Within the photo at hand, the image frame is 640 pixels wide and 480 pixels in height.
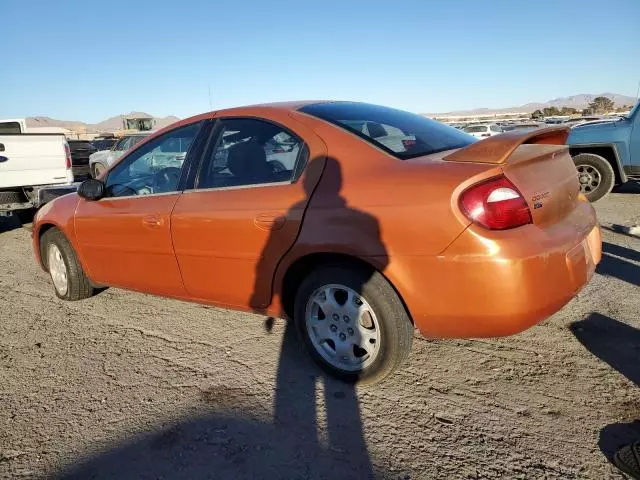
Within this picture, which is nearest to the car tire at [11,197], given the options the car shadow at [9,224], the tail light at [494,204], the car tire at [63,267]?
the car shadow at [9,224]

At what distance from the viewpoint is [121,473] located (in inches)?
82.2

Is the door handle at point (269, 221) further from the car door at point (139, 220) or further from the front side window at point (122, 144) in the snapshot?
the front side window at point (122, 144)

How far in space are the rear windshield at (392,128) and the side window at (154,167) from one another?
1.02m

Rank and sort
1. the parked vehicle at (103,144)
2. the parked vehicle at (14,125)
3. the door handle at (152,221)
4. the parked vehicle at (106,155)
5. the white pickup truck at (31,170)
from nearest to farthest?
the door handle at (152,221), the white pickup truck at (31,170), the parked vehicle at (14,125), the parked vehicle at (106,155), the parked vehicle at (103,144)

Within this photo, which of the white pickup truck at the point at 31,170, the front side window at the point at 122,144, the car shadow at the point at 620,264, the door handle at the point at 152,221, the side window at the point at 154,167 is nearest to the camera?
the door handle at the point at 152,221

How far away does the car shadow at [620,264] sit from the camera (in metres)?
4.17

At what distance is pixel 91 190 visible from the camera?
12.0 feet

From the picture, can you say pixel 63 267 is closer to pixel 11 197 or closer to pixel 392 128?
pixel 392 128

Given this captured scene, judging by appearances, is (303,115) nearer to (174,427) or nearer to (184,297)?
(184,297)

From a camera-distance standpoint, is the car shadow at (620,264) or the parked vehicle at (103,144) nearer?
the car shadow at (620,264)

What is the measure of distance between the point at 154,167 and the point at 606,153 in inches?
279

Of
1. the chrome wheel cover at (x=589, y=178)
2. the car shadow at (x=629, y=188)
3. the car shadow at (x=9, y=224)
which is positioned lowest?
the car shadow at (x=629, y=188)

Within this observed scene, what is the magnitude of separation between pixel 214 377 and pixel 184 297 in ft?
2.50

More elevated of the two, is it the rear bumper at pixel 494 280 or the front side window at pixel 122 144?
the front side window at pixel 122 144
